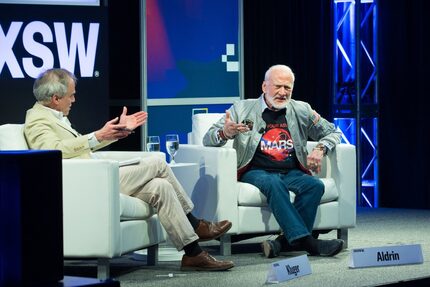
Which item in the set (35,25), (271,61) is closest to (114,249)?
(35,25)

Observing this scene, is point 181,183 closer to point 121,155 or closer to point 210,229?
point 121,155

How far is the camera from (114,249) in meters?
4.61

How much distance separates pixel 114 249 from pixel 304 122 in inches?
65.8

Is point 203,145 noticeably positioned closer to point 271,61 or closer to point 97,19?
point 97,19

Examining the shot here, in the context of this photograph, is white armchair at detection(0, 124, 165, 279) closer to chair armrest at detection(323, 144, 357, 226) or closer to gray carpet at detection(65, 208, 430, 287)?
gray carpet at detection(65, 208, 430, 287)

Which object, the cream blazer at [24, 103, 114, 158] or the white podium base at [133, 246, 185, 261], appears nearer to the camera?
the cream blazer at [24, 103, 114, 158]

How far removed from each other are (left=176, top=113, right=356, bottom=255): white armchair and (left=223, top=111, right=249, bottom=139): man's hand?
83mm

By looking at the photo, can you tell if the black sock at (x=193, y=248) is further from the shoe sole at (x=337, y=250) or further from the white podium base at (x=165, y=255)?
the shoe sole at (x=337, y=250)

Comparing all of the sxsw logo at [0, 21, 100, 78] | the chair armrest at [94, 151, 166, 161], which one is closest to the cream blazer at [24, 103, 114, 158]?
the chair armrest at [94, 151, 166, 161]

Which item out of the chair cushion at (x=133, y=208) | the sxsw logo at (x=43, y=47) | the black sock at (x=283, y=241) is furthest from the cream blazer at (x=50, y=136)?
the sxsw logo at (x=43, y=47)

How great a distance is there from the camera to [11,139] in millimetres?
4770

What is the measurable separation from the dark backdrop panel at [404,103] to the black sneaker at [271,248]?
3.03 metres

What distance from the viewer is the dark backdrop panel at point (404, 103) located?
26.5 feet

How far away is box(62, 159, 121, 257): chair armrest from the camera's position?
4590mm
